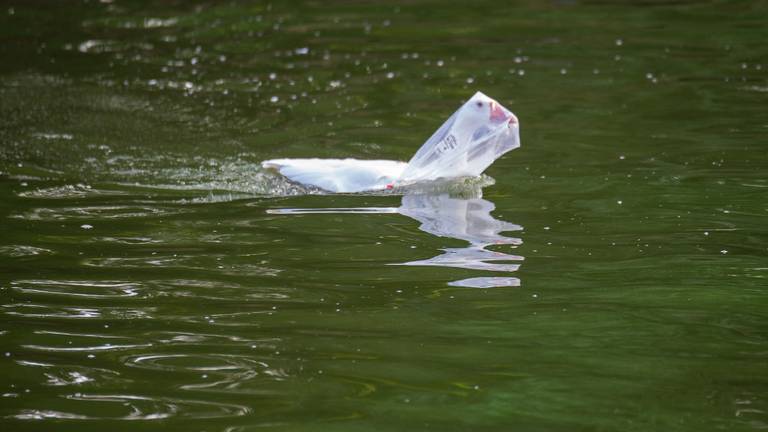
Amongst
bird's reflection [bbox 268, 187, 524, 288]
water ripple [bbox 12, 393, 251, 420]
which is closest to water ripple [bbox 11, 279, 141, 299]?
water ripple [bbox 12, 393, 251, 420]

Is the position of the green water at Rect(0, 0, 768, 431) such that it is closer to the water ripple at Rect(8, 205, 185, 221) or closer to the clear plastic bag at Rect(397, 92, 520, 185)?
the water ripple at Rect(8, 205, 185, 221)

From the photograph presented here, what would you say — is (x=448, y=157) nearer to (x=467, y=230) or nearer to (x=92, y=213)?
(x=467, y=230)

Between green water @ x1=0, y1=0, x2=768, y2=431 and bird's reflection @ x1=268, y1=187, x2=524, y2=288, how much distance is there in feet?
0.07

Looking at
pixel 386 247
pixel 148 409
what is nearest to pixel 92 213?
pixel 386 247

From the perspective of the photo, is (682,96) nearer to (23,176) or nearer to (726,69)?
(726,69)

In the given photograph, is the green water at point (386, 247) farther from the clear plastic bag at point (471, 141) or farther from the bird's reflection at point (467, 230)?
the clear plastic bag at point (471, 141)

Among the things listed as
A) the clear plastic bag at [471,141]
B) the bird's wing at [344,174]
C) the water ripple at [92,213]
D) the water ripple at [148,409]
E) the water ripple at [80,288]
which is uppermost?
the clear plastic bag at [471,141]

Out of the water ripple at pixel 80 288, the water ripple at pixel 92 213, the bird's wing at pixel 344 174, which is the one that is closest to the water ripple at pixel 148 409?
the water ripple at pixel 80 288

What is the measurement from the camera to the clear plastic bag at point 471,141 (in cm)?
574

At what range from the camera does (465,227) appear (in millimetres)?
5215

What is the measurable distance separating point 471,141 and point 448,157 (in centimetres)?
16

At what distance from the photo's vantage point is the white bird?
5750 millimetres

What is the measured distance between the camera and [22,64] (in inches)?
400

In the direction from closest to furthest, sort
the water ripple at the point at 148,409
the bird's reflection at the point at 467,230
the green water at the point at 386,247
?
the water ripple at the point at 148,409, the green water at the point at 386,247, the bird's reflection at the point at 467,230
